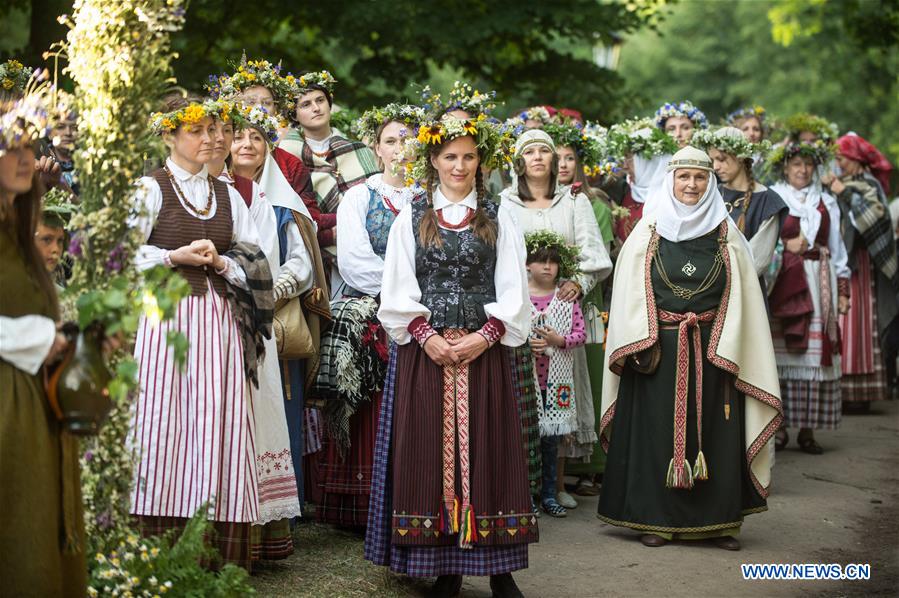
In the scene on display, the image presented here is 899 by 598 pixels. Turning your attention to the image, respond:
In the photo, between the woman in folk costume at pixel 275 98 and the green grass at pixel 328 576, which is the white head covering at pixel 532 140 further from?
the green grass at pixel 328 576

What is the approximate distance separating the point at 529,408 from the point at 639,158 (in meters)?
3.50

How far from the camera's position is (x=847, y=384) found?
13211 millimetres

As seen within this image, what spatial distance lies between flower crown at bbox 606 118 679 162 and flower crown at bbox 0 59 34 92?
488 cm

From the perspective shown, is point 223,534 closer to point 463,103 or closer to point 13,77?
point 463,103

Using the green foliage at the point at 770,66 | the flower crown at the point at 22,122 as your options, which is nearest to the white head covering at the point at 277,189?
the flower crown at the point at 22,122

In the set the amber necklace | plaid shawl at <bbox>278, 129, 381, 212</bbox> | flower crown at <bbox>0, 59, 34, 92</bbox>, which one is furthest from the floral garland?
plaid shawl at <bbox>278, 129, 381, 212</bbox>

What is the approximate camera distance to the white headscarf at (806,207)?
436 inches

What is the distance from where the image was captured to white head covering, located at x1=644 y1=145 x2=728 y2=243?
25.3 ft

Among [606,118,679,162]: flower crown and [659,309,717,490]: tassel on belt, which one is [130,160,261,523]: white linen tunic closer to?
[659,309,717,490]: tassel on belt

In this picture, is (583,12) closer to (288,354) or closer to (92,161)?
(288,354)

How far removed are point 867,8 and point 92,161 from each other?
1630cm

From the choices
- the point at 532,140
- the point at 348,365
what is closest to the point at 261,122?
the point at 348,365

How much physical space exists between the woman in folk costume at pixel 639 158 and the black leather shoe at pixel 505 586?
14.7 ft

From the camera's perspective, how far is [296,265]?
276 inches
